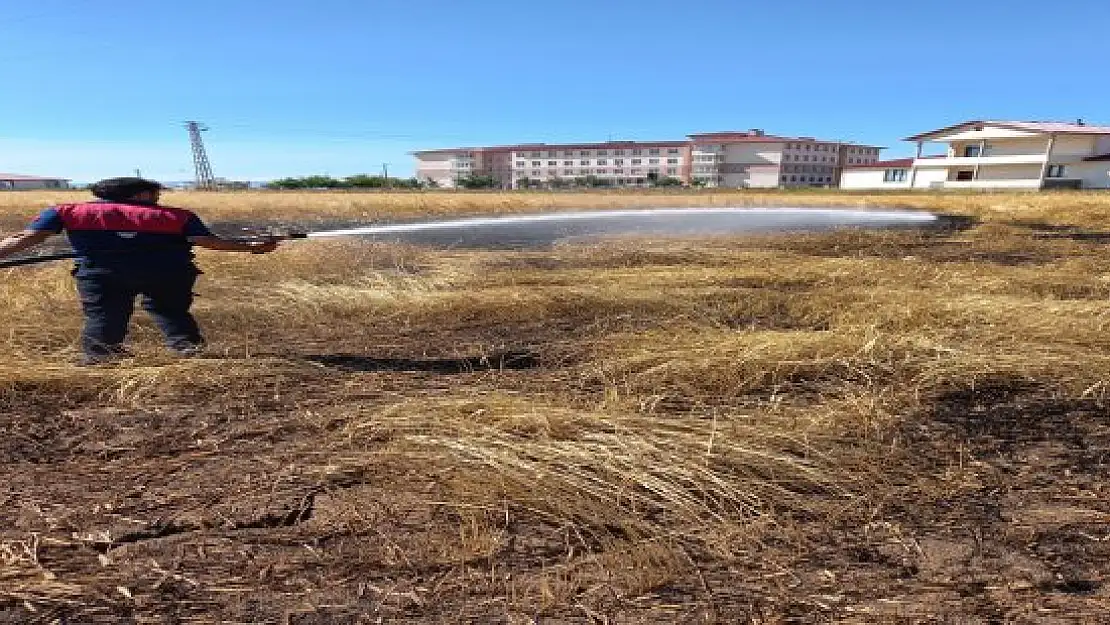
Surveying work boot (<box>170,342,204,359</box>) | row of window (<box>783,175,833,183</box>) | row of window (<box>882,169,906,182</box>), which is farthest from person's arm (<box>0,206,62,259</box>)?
row of window (<box>783,175,833,183</box>)

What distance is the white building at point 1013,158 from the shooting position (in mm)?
56625

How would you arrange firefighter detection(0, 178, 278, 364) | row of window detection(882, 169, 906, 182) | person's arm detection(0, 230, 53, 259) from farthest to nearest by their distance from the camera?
1. row of window detection(882, 169, 906, 182)
2. firefighter detection(0, 178, 278, 364)
3. person's arm detection(0, 230, 53, 259)

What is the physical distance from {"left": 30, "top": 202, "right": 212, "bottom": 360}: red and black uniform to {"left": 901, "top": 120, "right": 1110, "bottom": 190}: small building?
212 ft

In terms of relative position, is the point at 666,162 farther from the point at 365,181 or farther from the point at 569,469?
the point at 569,469

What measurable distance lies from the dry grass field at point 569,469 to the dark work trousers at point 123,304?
0.74 feet

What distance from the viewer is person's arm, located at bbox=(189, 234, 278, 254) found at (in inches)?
184

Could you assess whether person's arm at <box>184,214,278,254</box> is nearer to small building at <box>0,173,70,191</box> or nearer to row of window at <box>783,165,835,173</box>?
row of window at <box>783,165,835,173</box>

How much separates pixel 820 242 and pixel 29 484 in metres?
12.9

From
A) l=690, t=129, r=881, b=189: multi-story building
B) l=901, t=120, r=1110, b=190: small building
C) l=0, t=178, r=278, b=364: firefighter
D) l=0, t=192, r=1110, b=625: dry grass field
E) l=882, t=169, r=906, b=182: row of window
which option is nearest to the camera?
l=0, t=192, r=1110, b=625: dry grass field

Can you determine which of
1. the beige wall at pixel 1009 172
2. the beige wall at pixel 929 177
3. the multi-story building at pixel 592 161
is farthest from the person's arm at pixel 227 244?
the multi-story building at pixel 592 161

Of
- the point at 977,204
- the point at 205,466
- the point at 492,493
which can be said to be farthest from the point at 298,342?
the point at 977,204

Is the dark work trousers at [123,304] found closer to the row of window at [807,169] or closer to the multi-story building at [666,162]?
the multi-story building at [666,162]

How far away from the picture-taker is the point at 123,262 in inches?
175

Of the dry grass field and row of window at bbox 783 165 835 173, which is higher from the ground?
the dry grass field
